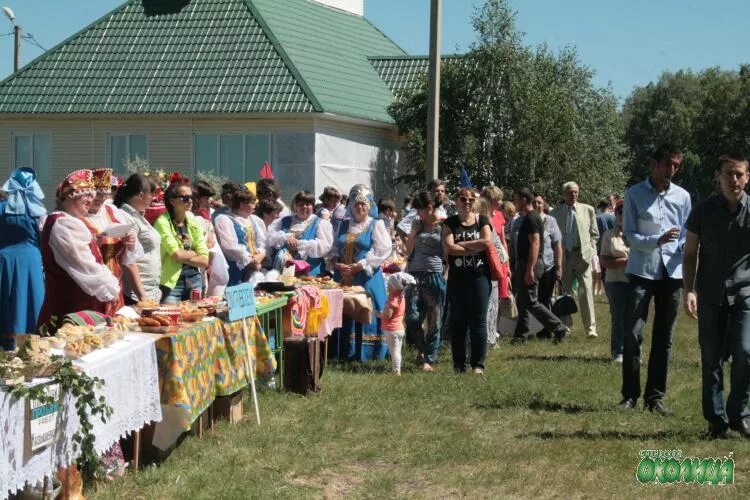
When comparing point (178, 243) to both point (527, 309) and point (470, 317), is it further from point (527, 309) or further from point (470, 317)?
point (527, 309)

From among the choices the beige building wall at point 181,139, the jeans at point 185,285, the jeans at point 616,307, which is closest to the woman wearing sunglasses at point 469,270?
the jeans at point 616,307

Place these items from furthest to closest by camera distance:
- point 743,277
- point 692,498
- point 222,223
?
point 222,223
point 743,277
point 692,498

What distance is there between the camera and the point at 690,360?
1283 cm

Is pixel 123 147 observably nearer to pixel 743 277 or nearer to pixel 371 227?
pixel 371 227

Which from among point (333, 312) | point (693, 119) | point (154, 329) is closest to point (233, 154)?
point (333, 312)

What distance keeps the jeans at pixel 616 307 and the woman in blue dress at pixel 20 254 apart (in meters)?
5.31

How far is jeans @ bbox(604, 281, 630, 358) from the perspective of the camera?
37.6 ft

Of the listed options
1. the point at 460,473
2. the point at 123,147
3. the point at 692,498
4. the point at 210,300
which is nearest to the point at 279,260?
the point at 210,300

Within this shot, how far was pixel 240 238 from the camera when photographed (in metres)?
11.9

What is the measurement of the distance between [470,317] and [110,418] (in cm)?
566

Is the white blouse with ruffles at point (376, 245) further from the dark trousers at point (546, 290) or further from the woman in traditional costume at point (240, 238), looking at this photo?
the dark trousers at point (546, 290)

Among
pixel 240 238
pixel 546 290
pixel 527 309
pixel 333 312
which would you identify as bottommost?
pixel 527 309

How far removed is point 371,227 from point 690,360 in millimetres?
3820

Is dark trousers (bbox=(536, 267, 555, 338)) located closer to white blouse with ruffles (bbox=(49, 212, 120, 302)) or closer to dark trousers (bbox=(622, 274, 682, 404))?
dark trousers (bbox=(622, 274, 682, 404))
